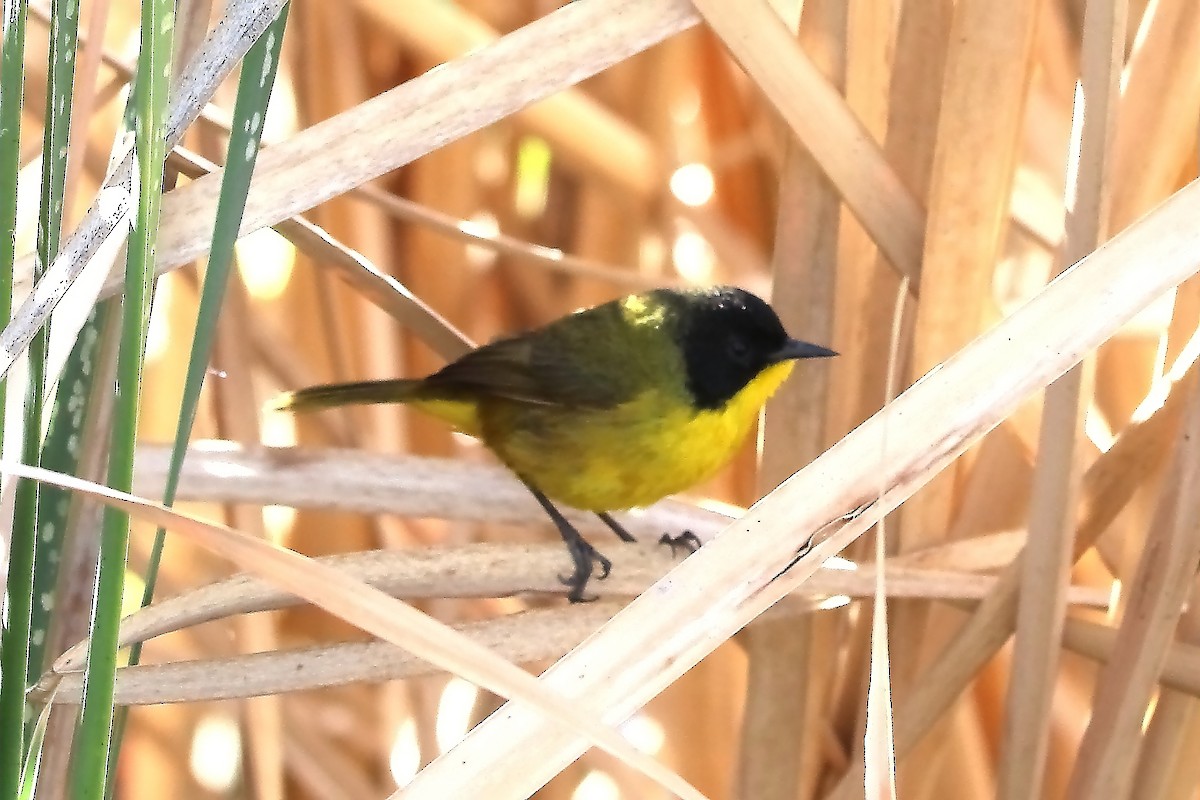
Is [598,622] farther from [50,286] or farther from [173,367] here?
[173,367]

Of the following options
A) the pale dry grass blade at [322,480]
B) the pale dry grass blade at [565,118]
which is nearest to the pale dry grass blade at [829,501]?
the pale dry grass blade at [322,480]

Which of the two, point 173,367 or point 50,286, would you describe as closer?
point 50,286

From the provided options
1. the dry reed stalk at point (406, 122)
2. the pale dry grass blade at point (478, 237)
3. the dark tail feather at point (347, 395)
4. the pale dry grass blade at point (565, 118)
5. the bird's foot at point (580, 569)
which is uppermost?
the pale dry grass blade at point (565, 118)

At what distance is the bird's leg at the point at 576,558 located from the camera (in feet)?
3.49

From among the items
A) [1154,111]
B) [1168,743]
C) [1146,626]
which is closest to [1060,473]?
[1146,626]

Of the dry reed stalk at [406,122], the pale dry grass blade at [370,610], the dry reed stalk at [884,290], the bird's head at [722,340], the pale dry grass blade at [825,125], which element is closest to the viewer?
the pale dry grass blade at [370,610]

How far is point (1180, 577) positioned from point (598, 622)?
17.3 inches

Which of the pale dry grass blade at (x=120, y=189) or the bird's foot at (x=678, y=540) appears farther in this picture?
the bird's foot at (x=678, y=540)

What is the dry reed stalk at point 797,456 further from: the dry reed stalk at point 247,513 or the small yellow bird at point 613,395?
the dry reed stalk at point 247,513

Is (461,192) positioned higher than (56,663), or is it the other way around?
(461,192)

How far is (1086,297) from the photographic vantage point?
2.18ft

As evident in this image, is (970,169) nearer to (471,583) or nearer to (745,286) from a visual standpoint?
(471,583)

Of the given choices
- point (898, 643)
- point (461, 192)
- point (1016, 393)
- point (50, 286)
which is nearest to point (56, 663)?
point (50, 286)

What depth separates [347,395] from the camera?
144 centimetres
